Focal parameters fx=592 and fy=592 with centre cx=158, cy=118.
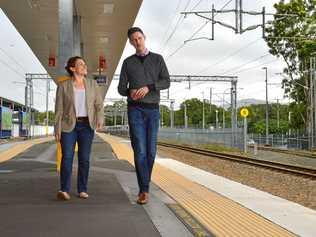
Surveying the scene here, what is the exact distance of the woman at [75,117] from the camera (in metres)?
6.95

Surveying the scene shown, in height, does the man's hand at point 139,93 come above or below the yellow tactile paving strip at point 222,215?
above

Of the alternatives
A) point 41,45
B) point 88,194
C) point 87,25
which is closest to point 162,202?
point 88,194

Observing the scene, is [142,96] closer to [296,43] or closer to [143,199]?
[143,199]

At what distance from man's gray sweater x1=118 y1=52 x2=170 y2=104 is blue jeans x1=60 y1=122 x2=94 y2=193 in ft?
2.52

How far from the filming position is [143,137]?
21.7ft

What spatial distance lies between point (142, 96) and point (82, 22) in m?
19.1

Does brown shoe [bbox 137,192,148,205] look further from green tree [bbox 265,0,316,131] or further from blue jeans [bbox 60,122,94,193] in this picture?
green tree [bbox 265,0,316,131]

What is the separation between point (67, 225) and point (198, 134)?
5492cm

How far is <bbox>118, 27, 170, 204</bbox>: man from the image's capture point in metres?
6.55

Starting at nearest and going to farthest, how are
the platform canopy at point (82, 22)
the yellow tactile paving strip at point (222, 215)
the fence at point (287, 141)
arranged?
the yellow tactile paving strip at point (222, 215), the platform canopy at point (82, 22), the fence at point (287, 141)

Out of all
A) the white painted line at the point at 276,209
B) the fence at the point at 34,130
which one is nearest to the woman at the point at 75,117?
the white painted line at the point at 276,209

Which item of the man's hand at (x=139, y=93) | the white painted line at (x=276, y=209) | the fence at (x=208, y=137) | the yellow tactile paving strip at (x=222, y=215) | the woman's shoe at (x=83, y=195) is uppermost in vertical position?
the man's hand at (x=139, y=93)

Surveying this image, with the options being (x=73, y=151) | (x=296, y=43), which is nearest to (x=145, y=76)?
(x=73, y=151)

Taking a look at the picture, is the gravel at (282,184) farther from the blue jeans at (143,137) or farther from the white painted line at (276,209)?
the blue jeans at (143,137)
